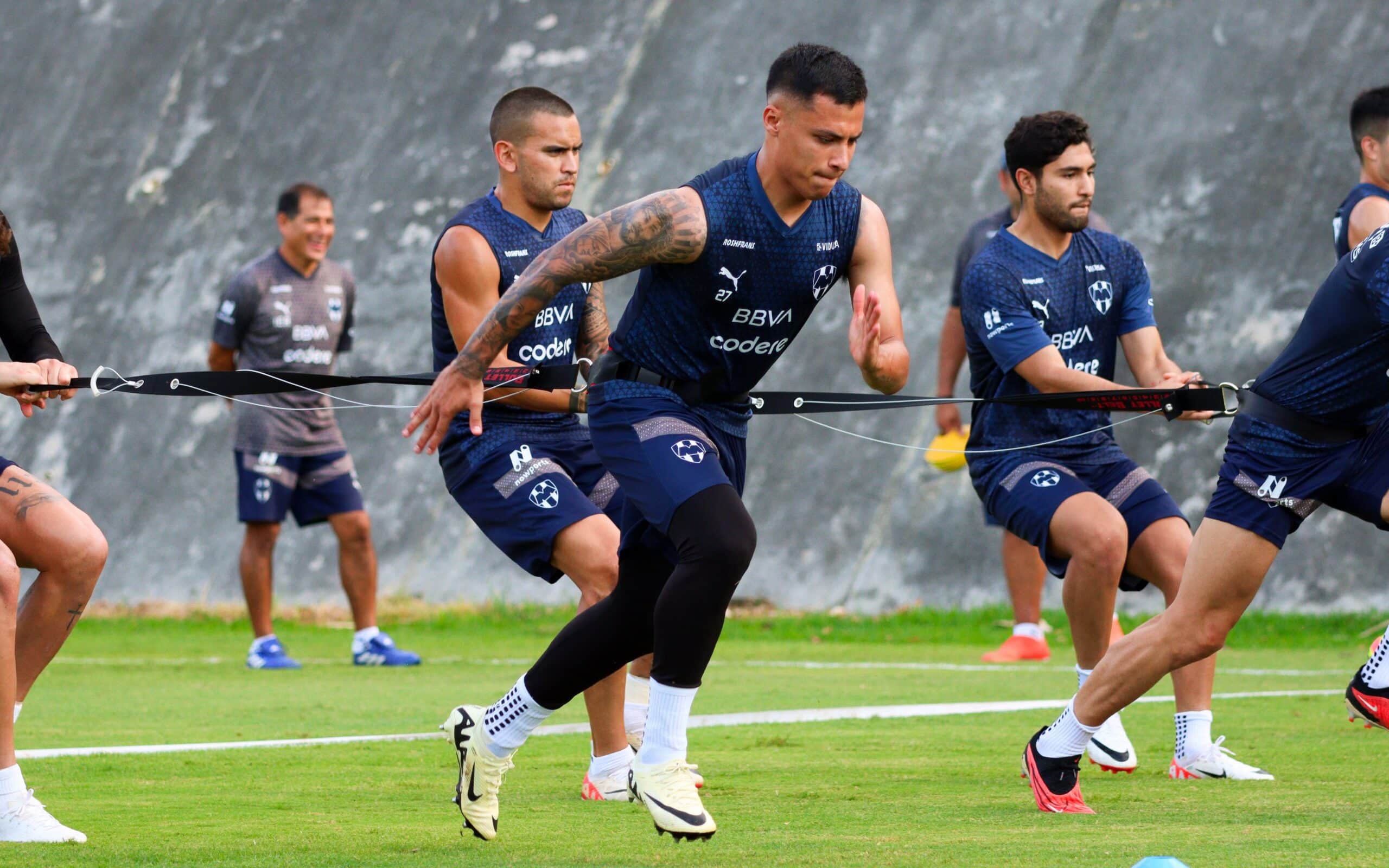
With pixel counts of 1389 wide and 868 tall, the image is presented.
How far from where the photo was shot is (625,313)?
523 centimetres

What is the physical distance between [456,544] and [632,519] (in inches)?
408

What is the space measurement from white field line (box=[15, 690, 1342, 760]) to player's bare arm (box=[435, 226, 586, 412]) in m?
1.70

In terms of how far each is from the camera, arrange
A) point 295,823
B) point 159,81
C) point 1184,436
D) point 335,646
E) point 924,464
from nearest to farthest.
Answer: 1. point 295,823
2. point 335,646
3. point 1184,436
4. point 924,464
5. point 159,81

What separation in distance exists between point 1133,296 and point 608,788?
9.05 feet

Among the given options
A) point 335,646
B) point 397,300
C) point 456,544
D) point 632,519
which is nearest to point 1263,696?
point 632,519

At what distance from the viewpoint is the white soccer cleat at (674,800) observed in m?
4.40

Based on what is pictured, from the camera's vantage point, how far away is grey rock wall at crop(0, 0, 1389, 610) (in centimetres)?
1402

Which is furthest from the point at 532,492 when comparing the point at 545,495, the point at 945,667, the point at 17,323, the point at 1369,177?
the point at 945,667

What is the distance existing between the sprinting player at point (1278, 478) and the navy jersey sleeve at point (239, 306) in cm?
715

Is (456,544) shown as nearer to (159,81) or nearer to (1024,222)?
(159,81)

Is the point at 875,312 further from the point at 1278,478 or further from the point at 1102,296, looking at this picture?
the point at 1102,296

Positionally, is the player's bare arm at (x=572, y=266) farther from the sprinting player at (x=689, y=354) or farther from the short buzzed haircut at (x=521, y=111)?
the short buzzed haircut at (x=521, y=111)

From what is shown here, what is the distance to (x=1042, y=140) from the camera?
679 centimetres

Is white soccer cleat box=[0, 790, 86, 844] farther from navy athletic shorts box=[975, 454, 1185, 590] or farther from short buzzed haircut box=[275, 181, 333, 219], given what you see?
short buzzed haircut box=[275, 181, 333, 219]
